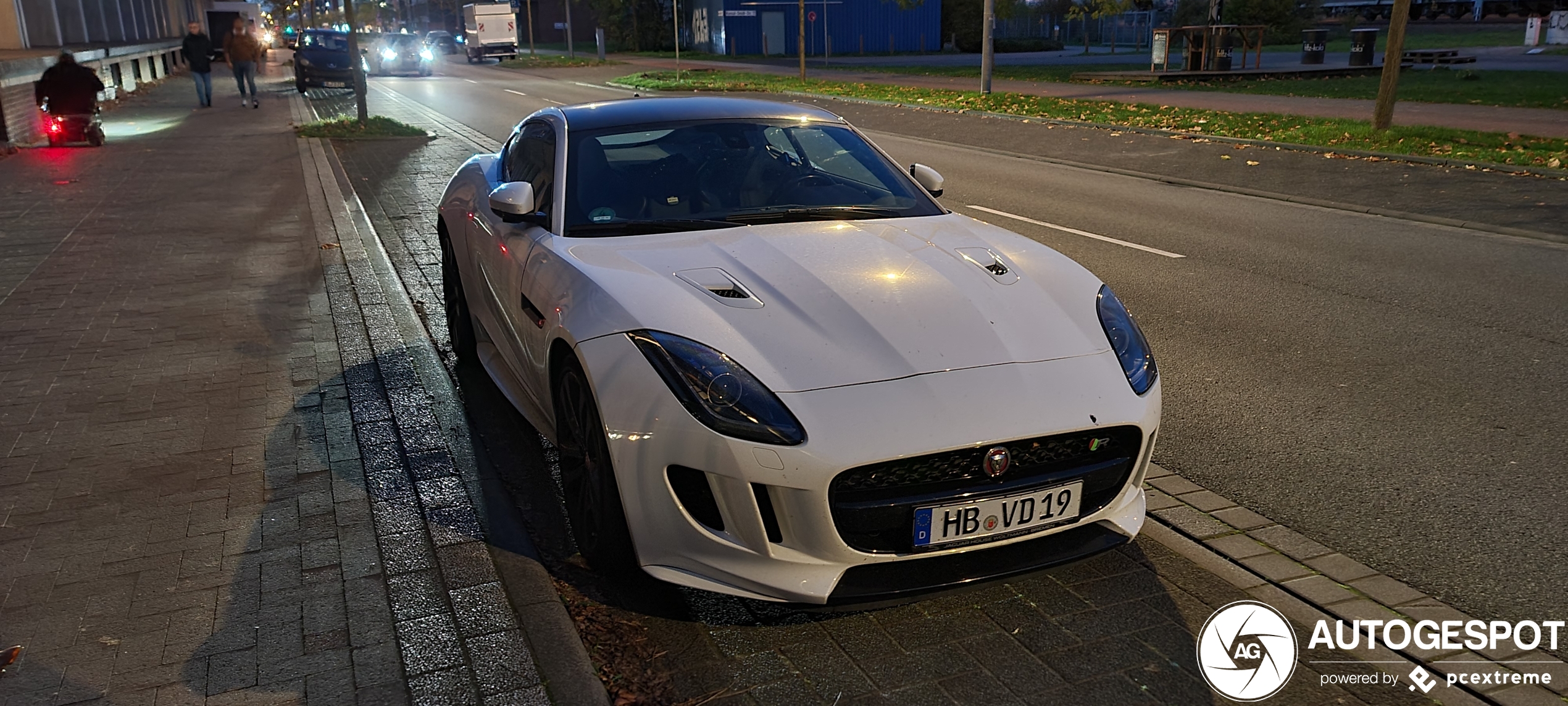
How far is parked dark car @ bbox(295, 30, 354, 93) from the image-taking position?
109 feet

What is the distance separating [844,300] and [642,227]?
1.14 metres

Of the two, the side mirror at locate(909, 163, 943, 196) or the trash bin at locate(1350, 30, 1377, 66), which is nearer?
the side mirror at locate(909, 163, 943, 196)

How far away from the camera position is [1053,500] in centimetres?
333

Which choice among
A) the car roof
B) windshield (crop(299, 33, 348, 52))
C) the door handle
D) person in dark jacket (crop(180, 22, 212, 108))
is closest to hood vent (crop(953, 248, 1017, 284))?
the car roof

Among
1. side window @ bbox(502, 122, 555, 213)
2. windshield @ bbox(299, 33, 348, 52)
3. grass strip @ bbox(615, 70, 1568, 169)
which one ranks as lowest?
grass strip @ bbox(615, 70, 1568, 169)

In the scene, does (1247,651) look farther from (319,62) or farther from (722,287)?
(319,62)

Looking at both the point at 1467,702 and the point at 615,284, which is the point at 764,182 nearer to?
the point at 615,284

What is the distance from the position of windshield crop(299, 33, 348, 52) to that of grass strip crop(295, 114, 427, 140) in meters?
14.1

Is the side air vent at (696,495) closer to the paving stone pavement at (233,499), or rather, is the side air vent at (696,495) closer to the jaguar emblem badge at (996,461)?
the paving stone pavement at (233,499)

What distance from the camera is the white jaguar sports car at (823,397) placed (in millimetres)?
3178

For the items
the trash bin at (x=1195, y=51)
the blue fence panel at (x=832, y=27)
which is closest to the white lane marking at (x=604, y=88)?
the trash bin at (x=1195, y=51)

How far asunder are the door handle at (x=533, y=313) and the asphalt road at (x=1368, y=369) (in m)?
2.65

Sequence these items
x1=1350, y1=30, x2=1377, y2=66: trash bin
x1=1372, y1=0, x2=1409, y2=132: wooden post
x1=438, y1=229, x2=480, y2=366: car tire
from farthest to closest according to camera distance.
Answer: x1=1350, y1=30, x2=1377, y2=66: trash bin → x1=1372, y1=0, x2=1409, y2=132: wooden post → x1=438, y1=229, x2=480, y2=366: car tire

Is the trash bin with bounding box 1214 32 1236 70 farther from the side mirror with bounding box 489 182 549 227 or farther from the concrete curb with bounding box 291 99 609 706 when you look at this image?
the side mirror with bounding box 489 182 549 227
